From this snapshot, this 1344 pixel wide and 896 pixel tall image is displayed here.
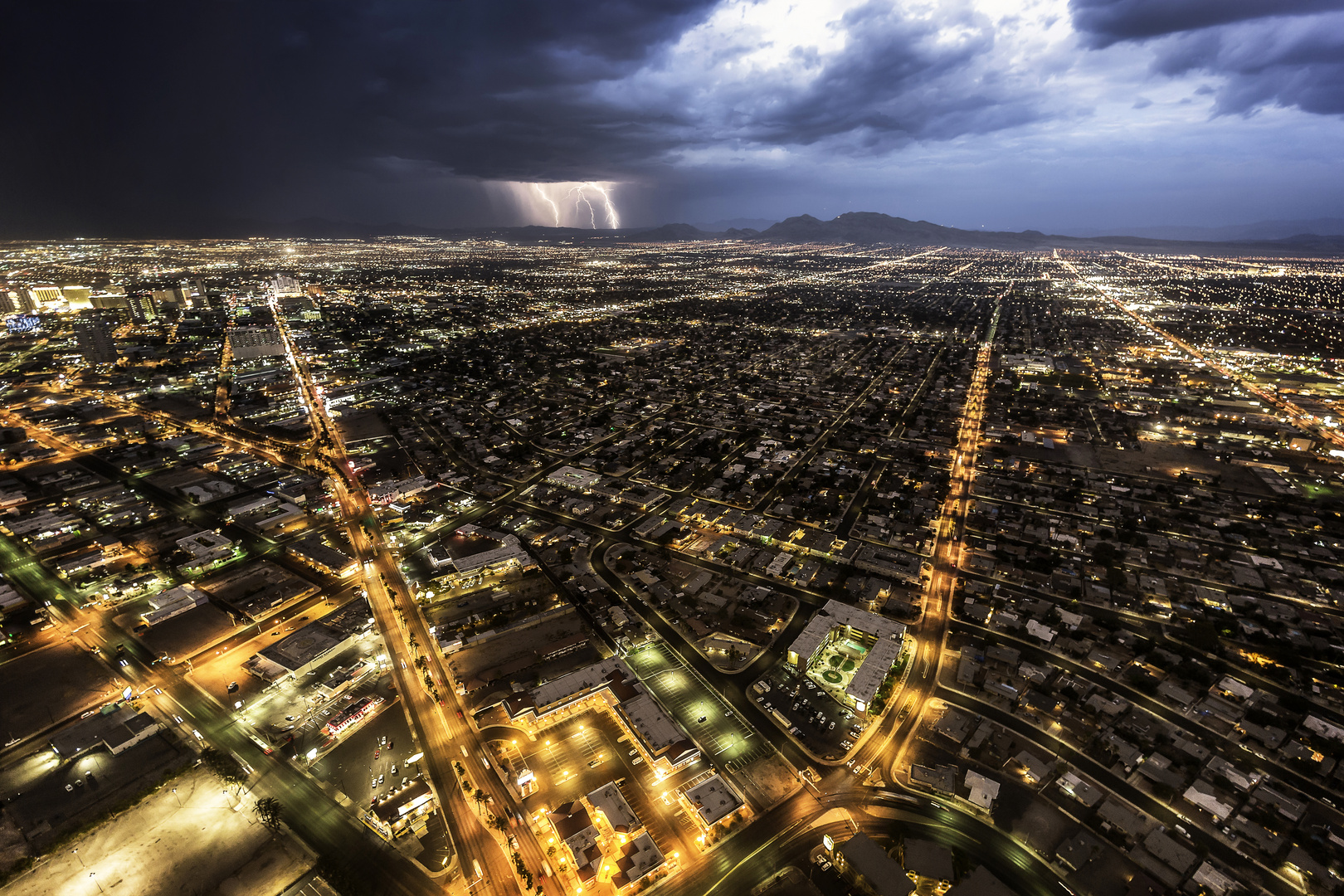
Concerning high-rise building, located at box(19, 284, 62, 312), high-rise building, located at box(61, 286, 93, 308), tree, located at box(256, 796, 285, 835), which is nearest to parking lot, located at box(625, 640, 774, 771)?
tree, located at box(256, 796, 285, 835)

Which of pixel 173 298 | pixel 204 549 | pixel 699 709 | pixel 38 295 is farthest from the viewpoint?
pixel 173 298

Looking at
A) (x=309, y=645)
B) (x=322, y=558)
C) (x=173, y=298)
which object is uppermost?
(x=173, y=298)

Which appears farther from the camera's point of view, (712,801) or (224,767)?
(224,767)

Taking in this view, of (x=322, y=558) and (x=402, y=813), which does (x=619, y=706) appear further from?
(x=322, y=558)

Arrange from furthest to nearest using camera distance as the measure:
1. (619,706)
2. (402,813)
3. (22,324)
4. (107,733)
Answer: (22,324), (619,706), (107,733), (402,813)

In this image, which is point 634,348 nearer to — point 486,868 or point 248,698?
point 248,698

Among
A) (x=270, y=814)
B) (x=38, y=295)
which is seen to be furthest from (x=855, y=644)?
(x=38, y=295)

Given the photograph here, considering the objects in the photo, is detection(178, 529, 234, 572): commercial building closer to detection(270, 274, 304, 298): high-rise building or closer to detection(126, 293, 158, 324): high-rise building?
detection(126, 293, 158, 324): high-rise building

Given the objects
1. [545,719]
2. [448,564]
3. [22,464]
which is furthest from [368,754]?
[22,464]
